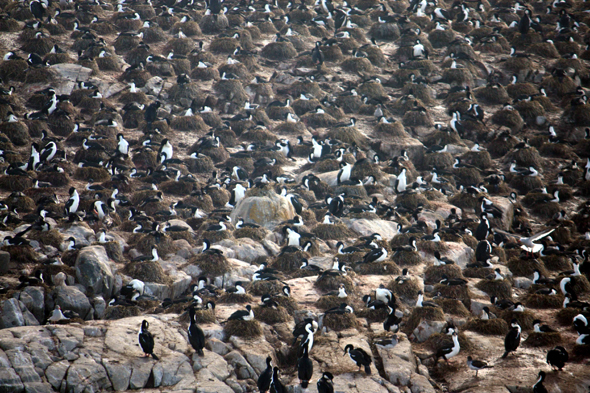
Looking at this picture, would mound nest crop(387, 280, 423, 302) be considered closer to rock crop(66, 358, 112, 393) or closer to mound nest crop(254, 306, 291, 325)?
mound nest crop(254, 306, 291, 325)

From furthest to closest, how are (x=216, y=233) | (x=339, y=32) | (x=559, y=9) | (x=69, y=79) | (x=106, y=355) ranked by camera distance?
(x=559, y=9) < (x=339, y=32) < (x=69, y=79) < (x=216, y=233) < (x=106, y=355)

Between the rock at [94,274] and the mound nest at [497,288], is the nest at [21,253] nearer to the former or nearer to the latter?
the rock at [94,274]

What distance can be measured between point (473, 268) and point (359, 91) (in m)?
17.9

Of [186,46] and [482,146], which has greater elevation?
[186,46]

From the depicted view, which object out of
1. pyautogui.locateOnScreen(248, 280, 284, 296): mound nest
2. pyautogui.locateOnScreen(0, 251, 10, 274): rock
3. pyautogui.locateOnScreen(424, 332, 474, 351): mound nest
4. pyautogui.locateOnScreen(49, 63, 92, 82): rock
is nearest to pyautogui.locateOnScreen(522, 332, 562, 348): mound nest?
pyautogui.locateOnScreen(424, 332, 474, 351): mound nest

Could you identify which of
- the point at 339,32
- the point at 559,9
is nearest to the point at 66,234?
the point at 339,32

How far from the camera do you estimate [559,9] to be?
44875 mm

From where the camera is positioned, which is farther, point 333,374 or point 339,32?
point 339,32

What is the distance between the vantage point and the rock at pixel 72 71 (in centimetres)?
2892

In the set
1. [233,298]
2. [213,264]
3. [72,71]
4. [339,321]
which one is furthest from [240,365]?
[72,71]

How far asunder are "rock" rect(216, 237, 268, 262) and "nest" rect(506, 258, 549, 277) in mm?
8509

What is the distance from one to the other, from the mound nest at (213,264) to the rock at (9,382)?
6934 millimetres

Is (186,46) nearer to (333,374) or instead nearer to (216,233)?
(216,233)

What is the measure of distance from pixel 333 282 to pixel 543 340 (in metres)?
5.62
